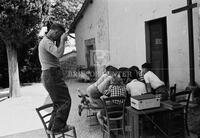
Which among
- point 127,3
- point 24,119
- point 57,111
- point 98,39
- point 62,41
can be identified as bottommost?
point 24,119

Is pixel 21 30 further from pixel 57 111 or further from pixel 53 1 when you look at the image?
pixel 57 111

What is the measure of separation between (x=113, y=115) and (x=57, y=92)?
89cm

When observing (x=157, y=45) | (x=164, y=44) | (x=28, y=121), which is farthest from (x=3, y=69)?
(x=164, y=44)

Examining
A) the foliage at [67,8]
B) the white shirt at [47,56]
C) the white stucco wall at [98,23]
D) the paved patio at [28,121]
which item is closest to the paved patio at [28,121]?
the paved patio at [28,121]

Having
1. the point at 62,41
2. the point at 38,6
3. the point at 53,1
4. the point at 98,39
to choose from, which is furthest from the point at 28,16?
the point at 62,41

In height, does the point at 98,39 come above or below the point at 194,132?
above

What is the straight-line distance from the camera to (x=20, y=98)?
237 inches

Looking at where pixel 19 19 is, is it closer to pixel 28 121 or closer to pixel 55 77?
pixel 28 121

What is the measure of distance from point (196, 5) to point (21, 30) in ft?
13.8

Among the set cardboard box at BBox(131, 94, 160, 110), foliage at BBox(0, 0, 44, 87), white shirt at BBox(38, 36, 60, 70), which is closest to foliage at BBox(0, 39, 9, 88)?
foliage at BBox(0, 0, 44, 87)

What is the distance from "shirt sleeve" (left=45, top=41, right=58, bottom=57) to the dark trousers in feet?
0.60

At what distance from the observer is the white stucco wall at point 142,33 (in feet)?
12.7

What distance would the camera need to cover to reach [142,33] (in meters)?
4.88

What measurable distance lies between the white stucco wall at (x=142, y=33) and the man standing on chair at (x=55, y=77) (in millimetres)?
2115
